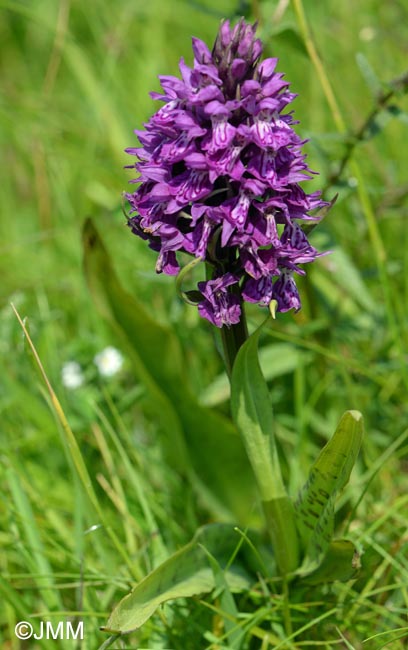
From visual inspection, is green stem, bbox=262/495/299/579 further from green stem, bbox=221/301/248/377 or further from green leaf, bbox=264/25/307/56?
green leaf, bbox=264/25/307/56

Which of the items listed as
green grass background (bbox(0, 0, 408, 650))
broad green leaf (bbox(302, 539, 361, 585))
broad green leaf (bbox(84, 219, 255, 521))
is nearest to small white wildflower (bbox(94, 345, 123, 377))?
green grass background (bbox(0, 0, 408, 650))

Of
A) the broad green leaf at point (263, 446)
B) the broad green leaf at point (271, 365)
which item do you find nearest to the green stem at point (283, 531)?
the broad green leaf at point (263, 446)

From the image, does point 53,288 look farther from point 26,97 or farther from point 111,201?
point 26,97

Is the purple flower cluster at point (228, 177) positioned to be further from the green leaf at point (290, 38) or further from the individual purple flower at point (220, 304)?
the green leaf at point (290, 38)

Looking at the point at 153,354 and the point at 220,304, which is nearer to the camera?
the point at 220,304

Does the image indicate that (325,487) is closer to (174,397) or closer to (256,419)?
(256,419)
